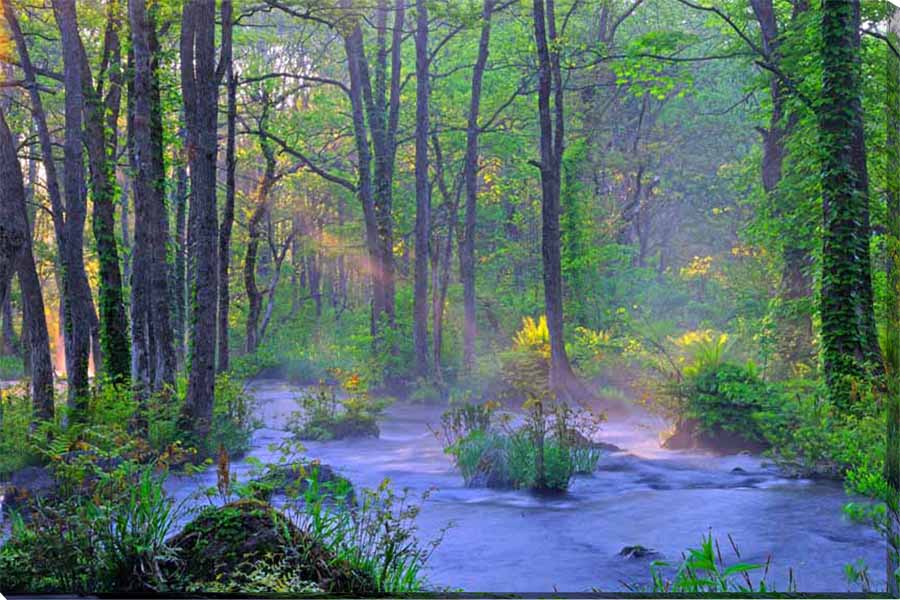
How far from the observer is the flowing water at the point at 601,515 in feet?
20.5

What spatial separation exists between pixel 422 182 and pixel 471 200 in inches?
36.2

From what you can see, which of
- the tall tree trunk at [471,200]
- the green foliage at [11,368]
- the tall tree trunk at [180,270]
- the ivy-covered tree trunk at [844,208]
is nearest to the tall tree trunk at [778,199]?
the ivy-covered tree trunk at [844,208]

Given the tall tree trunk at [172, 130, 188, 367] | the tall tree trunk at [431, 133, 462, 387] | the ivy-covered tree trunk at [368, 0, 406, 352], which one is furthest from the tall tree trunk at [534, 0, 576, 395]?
the tall tree trunk at [172, 130, 188, 367]

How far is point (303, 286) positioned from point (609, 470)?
416cm

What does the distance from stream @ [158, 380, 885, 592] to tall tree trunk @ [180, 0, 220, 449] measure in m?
0.79

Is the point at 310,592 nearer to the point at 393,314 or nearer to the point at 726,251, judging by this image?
the point at 393,314

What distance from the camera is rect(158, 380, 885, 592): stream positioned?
6.23 m

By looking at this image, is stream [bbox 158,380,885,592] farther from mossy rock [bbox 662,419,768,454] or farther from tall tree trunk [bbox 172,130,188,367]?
tall tree trunk [bbox 172,130,188,367]

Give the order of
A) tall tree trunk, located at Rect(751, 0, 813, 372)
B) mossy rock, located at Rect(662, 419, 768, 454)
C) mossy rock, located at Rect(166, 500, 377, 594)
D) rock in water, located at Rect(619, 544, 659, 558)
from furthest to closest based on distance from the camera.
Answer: tall tree trunk, located at Rect(751, 0, 813, 372)
mossy rock, located at Rect(662, 419, 768, 454)
rock in water, located at Rect(619, 544, 659, 558)
mossy rock, located at Rect(166, 500, 377, 594)

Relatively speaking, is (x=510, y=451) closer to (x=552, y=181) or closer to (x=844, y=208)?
(x=844, y=208)

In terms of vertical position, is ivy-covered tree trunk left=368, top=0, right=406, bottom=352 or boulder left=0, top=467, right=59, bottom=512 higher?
ivy-covered tree trunk left=368, top=0, right=406, bottom=352

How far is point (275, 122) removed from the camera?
46.0 feet

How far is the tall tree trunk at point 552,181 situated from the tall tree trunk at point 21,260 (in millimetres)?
5871

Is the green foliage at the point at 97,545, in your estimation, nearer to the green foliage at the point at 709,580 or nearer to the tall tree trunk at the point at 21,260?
the green foliage at the point at 709,580
